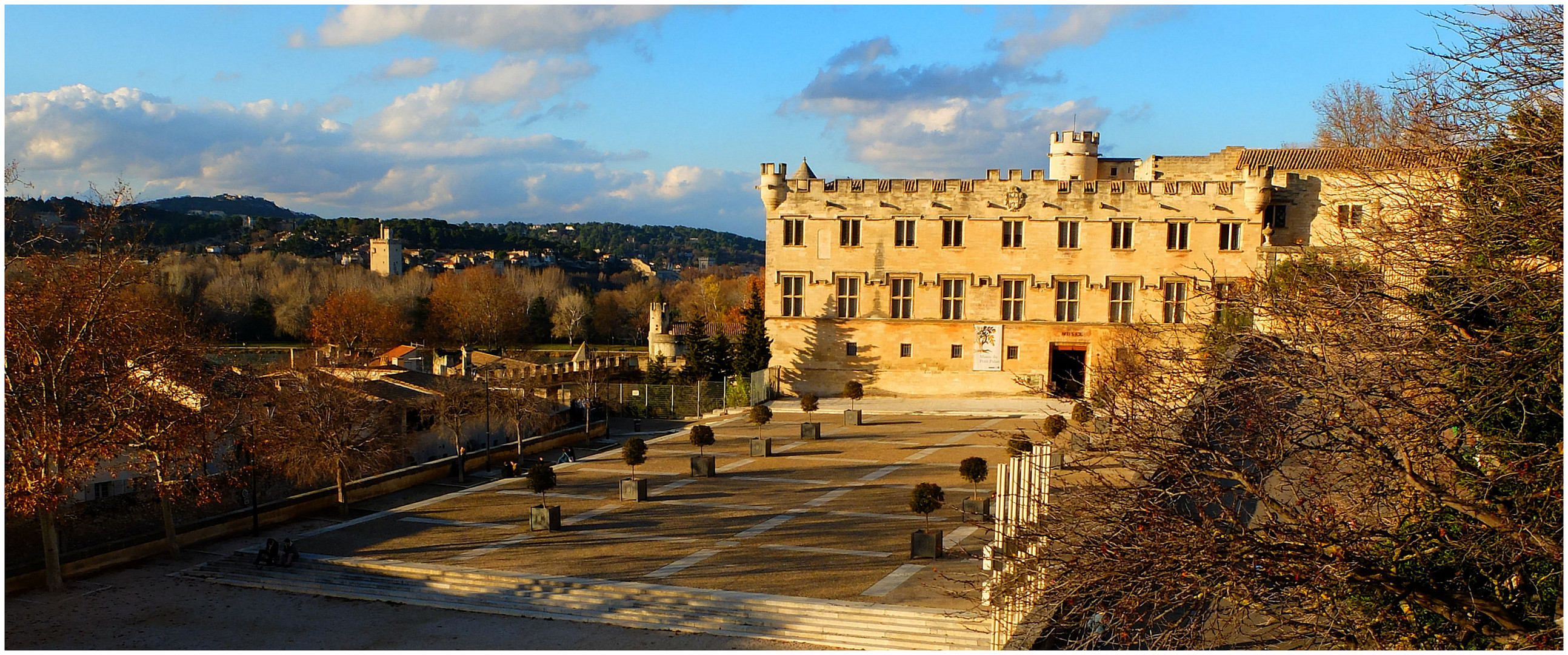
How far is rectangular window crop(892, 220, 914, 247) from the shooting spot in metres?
41.3

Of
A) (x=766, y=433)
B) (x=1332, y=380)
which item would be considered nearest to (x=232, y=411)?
(x=766, y=433)

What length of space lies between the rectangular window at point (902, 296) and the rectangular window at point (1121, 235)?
7474 millimetres

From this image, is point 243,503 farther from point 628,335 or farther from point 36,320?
point 628,335

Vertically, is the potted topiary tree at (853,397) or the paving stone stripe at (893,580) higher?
the potted topiary tree at (853,397)

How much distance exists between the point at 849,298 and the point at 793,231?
3344 millimetres

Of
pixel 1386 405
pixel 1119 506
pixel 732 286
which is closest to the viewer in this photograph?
pixel 1386 405

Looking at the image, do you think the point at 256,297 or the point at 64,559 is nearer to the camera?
the point at 64,559

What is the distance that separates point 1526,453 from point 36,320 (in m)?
22.0

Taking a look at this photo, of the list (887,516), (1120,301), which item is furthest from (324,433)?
(1120,301)

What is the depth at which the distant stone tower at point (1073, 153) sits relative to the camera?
48188 millimetres

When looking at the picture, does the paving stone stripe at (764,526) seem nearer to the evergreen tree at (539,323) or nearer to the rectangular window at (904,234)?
the rectangular window at (904,234)

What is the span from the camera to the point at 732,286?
132375 mm

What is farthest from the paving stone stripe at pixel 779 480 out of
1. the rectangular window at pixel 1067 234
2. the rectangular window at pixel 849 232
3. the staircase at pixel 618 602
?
the rectangular window at pixel 1067 234

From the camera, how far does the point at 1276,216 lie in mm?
39750
